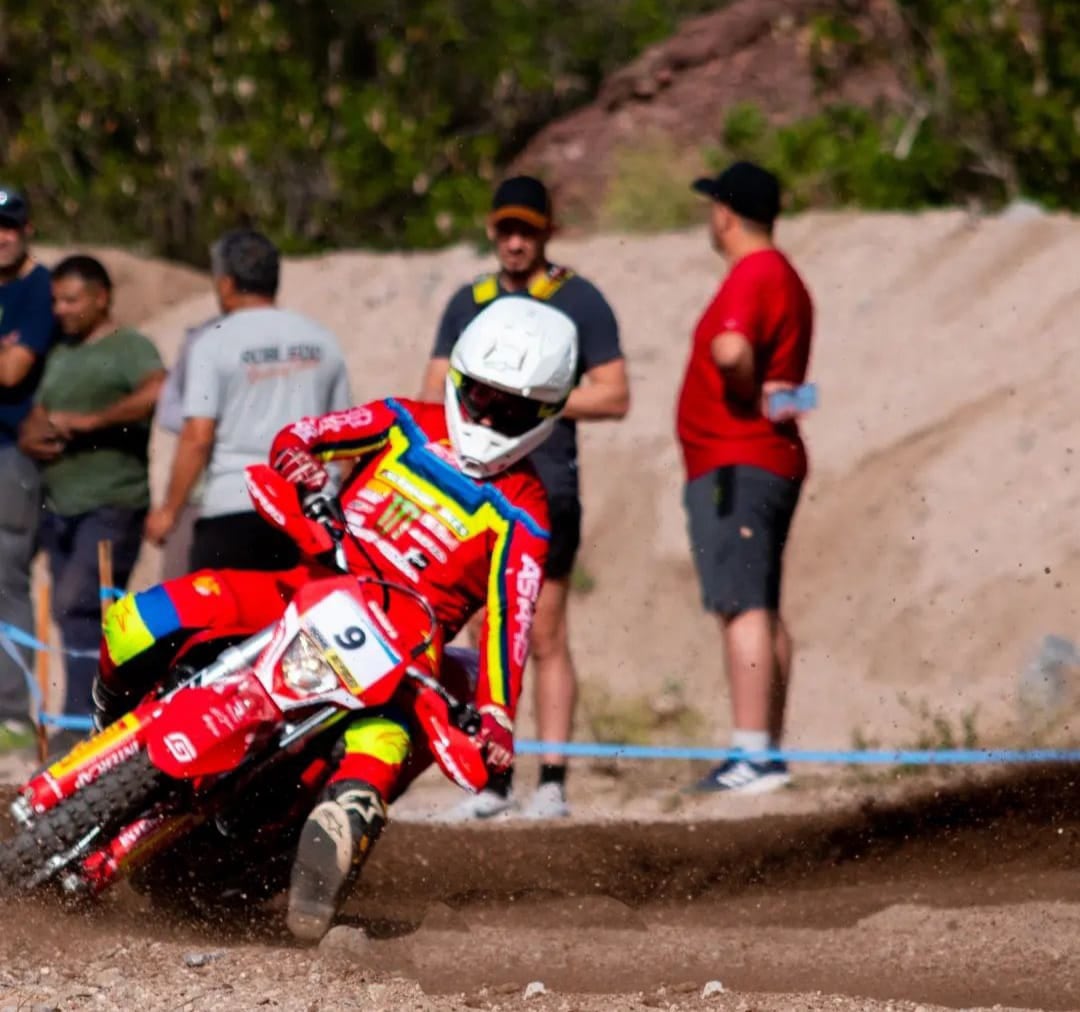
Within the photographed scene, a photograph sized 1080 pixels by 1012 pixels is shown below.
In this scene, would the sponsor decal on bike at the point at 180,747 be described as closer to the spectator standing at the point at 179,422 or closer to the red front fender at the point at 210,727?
the red front fender at the point at 210,727

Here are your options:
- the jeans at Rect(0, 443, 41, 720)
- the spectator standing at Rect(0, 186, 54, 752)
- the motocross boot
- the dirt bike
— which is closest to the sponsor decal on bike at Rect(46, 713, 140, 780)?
the dirt bike

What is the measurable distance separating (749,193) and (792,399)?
809mm

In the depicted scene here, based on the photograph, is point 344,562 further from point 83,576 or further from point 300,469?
point 83,576

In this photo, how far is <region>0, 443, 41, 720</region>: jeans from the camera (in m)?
9.45

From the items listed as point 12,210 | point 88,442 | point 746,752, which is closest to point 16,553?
point 88,442

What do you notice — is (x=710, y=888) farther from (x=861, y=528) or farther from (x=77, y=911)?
(x=861, y=528)

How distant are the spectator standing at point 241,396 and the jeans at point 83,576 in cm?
73

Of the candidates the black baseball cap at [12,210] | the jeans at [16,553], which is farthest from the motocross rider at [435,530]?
the black baseball cap at [12,210]

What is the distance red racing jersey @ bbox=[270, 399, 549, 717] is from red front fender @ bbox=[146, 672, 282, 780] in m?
0.57

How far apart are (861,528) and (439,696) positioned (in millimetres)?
6722

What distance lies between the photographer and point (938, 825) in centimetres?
807

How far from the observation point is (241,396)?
27.6ft

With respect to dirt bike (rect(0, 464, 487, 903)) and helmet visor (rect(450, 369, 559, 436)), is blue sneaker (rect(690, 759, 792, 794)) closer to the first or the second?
dirt bike (rect(0, 464, 487, 903))

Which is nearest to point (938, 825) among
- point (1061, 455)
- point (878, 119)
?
point (1061, 455)
